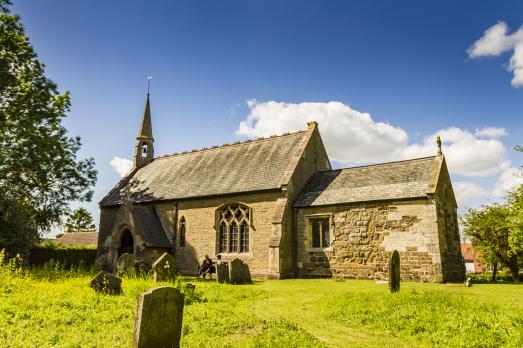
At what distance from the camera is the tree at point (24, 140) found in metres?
20.7

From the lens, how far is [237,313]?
9.02 metres

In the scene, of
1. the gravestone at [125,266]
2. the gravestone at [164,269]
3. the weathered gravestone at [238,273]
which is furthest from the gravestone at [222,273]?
the gravestone at [125,266]

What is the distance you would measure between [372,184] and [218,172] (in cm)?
1057

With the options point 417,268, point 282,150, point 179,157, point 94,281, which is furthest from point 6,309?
point 179,157

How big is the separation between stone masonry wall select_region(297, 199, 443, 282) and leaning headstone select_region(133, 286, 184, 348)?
13.9m

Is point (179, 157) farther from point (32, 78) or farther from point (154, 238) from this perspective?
point (32, 78)

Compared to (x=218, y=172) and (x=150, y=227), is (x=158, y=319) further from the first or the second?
(x=218, y=172)

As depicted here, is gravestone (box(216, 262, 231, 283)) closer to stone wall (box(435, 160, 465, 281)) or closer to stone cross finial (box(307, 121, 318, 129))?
stone wall (box(435, 160, 465, 281))

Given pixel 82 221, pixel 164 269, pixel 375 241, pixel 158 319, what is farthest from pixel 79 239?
pixel 158 319

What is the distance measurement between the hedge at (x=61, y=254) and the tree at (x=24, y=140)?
9.02 ft

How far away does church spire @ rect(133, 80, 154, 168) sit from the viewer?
112 feet

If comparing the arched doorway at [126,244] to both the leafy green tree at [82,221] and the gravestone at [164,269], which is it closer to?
the gravestone at [164,269]

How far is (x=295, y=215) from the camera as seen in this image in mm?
21219

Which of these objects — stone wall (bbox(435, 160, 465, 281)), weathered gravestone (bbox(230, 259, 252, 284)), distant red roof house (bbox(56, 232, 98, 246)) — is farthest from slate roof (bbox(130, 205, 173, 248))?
distant red roof house (bbox(56, 232, 98, 246))
